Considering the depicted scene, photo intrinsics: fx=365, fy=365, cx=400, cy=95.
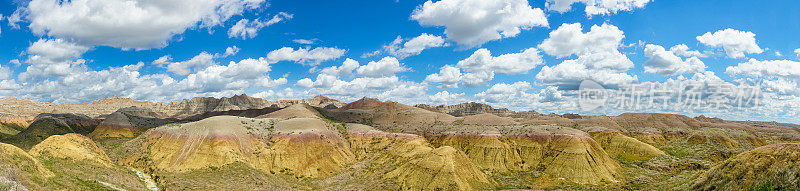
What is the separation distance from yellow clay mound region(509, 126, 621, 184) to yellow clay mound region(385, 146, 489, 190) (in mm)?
14690

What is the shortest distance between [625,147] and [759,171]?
195 ft

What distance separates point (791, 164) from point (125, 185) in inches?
2526

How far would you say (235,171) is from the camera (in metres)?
53.9

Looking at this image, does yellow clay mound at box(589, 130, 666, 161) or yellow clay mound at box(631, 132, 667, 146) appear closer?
yellow clay mound at box(589, 130, 666, 161)

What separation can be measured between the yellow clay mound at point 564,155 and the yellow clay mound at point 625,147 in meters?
19.4

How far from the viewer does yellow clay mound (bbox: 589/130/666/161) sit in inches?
3224

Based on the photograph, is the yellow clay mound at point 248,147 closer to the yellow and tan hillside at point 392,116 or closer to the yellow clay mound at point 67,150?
the yellow clay mound at point 67,150

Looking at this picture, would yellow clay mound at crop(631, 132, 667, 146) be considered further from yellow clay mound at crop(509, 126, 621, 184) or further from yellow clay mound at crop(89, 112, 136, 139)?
yellow clay mound at crop(89, 112, 136, 139)

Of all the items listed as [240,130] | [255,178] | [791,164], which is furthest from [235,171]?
[791,164]

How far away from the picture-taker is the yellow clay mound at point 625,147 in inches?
3224

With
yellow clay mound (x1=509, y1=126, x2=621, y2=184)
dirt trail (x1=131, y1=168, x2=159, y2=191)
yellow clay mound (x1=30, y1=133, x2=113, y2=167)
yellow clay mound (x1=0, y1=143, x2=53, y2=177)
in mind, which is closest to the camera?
yellow clay mound (x1=0, y1=143, x2=53, y2=177)

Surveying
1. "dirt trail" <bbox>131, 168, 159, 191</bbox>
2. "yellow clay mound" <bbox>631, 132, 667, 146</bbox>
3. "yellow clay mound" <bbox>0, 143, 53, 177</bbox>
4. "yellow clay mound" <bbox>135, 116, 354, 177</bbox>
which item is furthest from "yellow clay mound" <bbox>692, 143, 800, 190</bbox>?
"yellow clay mound" <bbox>631, 132, 667, 146</bbox>

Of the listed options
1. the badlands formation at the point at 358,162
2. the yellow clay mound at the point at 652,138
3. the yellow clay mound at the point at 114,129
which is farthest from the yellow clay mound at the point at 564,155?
the yellow clay mound at the point at 114,129

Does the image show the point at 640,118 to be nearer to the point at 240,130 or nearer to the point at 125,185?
the point at 240,130
